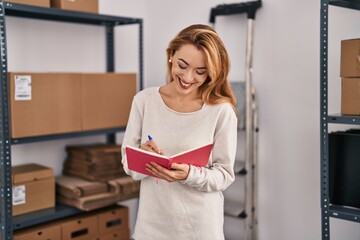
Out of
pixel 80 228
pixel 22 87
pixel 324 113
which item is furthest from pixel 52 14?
pixel 324 113

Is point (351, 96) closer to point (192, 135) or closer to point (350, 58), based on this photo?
point (350, 58)

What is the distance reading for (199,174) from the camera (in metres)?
1.48

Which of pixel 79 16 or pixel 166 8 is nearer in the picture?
pixel 79 16

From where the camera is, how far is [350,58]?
193 centimetres

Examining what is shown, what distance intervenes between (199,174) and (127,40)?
1.99 metres

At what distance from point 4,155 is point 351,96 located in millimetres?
1700

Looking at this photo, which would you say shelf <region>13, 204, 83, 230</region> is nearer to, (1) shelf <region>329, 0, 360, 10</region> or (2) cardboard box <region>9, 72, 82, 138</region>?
(2) cardboard box <region>9, 72, 82, 138</region>

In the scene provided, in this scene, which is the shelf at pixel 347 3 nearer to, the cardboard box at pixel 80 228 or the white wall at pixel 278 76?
the white wall at pixel 278 76

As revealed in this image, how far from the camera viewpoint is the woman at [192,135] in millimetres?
1526

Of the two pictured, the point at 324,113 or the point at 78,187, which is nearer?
the point at 324,113

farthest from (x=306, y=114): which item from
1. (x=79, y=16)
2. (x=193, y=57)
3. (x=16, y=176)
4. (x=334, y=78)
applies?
(x=16, y=176)

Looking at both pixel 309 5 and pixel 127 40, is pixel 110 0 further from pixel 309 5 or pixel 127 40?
pixel 309 5

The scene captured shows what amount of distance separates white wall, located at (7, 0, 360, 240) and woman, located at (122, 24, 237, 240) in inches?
43.3

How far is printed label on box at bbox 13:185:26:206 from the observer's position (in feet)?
7.65
